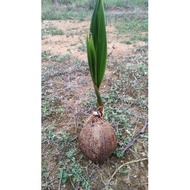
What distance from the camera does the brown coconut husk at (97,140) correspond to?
97 cm

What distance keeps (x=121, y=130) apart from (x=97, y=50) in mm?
553

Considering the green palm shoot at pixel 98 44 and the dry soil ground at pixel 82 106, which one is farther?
the dry soil ground at pixel 82 106

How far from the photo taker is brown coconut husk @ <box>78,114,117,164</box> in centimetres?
97

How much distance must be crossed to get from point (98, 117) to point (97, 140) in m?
0.11

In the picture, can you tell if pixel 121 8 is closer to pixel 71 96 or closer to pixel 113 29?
pixel 113 29

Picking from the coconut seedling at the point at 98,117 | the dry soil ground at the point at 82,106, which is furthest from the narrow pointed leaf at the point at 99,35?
the dry soil ground at the point at 82,106

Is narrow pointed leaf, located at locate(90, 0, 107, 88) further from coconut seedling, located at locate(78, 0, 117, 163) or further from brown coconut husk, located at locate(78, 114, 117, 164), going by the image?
brown coconut husk, located at locate(78, 114, 117, 164)

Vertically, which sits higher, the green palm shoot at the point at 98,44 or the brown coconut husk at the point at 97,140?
the green palm shoot at the point at 98,44

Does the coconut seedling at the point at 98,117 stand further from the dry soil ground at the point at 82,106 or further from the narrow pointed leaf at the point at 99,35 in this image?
the dry soil ground at the point at 82,106

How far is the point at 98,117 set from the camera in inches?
40.0

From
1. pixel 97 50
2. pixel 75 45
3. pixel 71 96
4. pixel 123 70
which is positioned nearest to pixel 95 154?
pixel 97 50

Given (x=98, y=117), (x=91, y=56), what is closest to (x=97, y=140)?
(x=98, y=117)

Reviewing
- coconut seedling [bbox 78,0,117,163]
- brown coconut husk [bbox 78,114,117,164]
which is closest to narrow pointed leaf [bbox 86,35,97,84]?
coconut seedling [bbox 78,0,117,163]

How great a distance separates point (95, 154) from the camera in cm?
99
